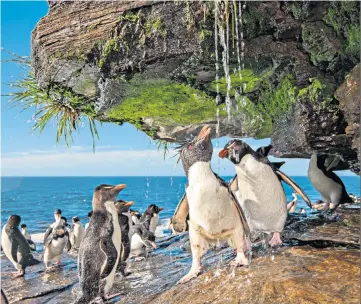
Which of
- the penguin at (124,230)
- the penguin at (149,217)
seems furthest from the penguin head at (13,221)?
the penguin at (124,230)

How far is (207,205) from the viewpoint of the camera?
156 inches

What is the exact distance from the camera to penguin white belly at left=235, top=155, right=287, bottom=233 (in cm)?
465

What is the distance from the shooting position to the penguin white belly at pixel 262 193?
15.3ft

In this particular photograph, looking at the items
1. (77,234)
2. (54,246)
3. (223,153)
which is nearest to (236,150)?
(223,153)

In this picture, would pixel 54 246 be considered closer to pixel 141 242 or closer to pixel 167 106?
pixel 141 242

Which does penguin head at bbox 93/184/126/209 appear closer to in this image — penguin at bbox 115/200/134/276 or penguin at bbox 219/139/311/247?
penguin at bbox 115/200/134/276

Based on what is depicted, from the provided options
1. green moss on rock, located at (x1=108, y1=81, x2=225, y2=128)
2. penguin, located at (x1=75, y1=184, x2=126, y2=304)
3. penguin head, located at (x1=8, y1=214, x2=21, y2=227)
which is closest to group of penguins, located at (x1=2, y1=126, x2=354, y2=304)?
penguin, located at (x1=75, y1=184, x2=126, y2=304)

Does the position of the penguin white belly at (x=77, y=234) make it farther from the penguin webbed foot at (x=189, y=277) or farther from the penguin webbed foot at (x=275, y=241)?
the penguin webbed foot at (x=189, y=277)

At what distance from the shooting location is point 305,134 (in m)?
5.00

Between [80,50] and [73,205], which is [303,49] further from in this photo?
[73,205]

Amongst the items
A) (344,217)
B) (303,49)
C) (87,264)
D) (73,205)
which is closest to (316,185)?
(344,217)

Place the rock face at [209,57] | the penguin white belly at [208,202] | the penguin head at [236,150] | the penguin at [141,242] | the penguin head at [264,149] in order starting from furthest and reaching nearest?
1. the penguin at [141,242]
2. the penguin head at [264,149]
3. the penguin head at [236,150]
4. the penguin white belly at [208,202]
5. the rock face at [209,57]

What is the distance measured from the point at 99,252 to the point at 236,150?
1.59 metres

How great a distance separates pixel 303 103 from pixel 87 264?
2611mm
